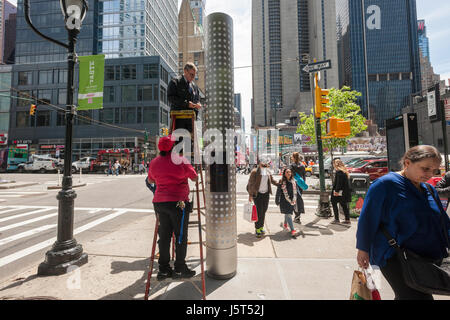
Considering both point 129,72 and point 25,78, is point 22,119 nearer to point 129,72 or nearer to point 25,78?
point 25,78

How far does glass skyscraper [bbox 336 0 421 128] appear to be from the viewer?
102 m

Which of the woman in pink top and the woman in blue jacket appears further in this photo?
the woman in pink top

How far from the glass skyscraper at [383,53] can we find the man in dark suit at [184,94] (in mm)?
121743

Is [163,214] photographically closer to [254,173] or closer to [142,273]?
[142,273]

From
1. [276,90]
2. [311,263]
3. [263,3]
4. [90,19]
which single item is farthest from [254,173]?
[263,3]

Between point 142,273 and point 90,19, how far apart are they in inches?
2573

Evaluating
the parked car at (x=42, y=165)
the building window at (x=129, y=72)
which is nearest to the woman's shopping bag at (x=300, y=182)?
the parked car at (x=42, y=165)

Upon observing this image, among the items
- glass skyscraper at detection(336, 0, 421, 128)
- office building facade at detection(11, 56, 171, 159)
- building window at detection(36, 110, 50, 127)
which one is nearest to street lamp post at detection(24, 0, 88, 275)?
office building facade at detection(11, 56, 171, 159)

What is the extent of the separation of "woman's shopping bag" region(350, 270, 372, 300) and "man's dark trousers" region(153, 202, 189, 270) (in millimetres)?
2060

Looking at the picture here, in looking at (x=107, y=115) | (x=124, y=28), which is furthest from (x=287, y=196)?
(x=124, y=28)

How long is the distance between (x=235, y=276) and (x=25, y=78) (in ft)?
195

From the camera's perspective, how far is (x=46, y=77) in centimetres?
4325

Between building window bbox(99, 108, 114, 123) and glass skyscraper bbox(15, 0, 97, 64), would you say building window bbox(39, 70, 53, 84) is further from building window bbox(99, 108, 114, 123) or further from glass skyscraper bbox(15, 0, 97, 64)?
building window bbox(99, 108, 114, 123)

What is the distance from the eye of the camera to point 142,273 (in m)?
3.57
